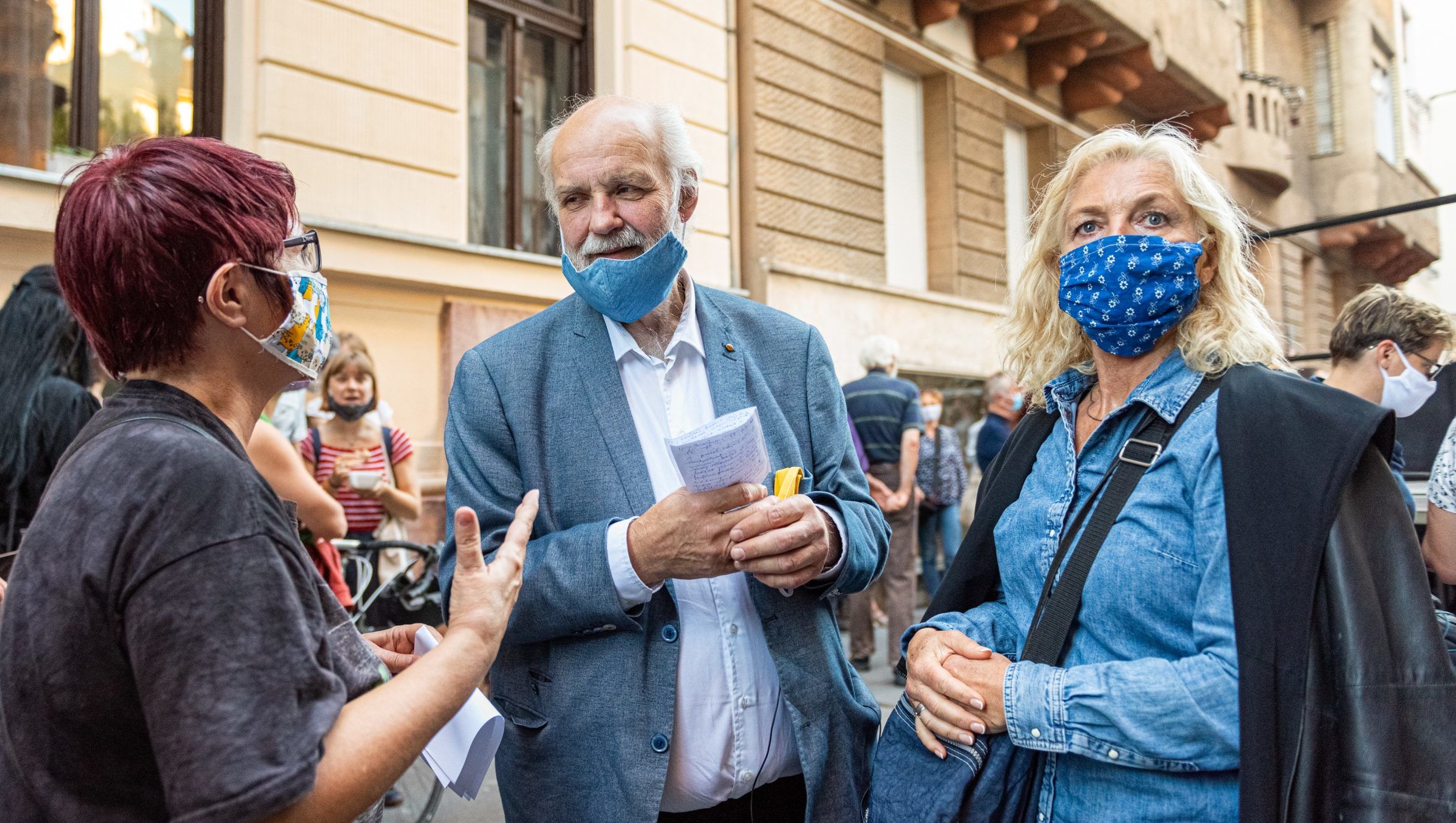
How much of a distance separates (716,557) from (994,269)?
A: 11.8m

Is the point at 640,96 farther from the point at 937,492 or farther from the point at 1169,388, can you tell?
the point at 1169,388

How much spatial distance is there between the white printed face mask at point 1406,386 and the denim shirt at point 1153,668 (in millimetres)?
2599

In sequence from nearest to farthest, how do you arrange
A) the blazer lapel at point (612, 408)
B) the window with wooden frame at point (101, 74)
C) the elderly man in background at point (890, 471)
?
the blazer lapel at point (612, 408)
the window with wooden frame at point (101, 74)
the elderly man in background at point (890, 471)

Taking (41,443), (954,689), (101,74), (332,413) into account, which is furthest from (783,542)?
(101,74)

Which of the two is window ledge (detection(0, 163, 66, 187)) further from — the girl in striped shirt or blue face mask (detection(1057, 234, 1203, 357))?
blue face mask (detection(1057, 234, 1203, 357))

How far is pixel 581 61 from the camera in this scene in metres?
8.72

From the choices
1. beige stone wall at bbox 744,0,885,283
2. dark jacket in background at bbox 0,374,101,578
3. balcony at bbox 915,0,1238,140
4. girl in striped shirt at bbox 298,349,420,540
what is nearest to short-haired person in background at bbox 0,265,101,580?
dark jacket in background at bbox 0,374,101,578

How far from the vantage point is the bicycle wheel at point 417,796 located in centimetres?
409

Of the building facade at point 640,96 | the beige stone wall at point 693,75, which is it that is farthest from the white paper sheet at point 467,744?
the beige stone wall at point 693,75

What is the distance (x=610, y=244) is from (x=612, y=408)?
0.34m

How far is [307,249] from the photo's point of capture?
147cm

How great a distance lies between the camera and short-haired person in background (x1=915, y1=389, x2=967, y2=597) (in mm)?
7891

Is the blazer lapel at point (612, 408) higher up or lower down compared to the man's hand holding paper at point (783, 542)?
higher up

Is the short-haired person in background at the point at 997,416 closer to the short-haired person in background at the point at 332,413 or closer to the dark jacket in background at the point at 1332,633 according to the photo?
the short-haired person in background at the point at 332,413
